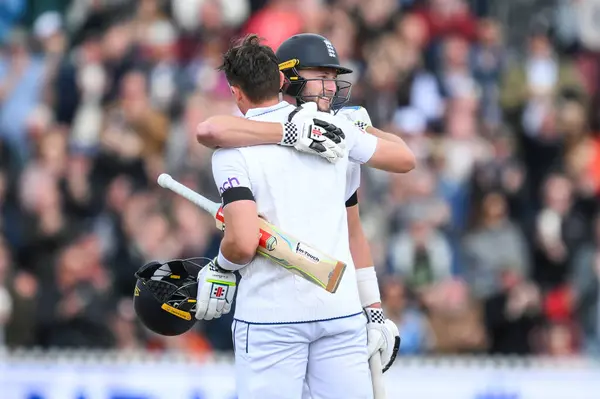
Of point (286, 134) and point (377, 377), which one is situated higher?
point (286, 134)

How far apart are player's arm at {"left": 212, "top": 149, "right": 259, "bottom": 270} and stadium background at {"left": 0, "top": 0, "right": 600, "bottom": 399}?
4.06m

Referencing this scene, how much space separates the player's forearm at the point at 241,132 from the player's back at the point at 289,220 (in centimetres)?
5

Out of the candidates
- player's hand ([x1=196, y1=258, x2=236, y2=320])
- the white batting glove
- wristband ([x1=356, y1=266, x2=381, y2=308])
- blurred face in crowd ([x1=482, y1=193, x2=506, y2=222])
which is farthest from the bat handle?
blurred face in crowd ([x1=482, y1=193, x2=506, y2=222])

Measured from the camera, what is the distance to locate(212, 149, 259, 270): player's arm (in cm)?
584

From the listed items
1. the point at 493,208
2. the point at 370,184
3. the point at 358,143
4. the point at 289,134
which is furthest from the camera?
the point at 370,184

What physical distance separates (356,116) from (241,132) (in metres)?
0.73

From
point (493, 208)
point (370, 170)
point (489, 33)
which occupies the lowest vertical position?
point (493, 208)

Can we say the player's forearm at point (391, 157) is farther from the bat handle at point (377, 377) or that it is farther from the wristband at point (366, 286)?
the bat handle at point (377, 377)

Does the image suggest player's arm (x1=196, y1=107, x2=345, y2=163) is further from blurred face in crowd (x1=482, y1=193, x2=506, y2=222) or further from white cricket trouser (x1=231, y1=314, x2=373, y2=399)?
blurred face in crowd (x1=482, y1=193, x2=506, y2=222)

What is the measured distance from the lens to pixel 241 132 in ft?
19.6

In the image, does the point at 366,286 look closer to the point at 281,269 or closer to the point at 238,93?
the point at 281,269

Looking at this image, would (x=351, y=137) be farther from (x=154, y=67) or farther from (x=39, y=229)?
(x=154, y=67)

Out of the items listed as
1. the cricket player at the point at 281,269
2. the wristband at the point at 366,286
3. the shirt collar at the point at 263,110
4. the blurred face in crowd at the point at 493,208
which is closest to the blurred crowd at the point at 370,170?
the blurred face in crowd at the point at 493,208

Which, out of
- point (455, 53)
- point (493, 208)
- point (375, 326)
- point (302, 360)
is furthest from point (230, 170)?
point (455, 53)
